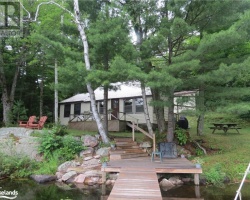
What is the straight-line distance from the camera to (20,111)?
14.9 metres

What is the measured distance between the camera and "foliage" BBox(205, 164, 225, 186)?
721cm

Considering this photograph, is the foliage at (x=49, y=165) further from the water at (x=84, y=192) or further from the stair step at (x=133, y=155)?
the stair step at (x=133, y=155)

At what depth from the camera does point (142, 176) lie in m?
6.39

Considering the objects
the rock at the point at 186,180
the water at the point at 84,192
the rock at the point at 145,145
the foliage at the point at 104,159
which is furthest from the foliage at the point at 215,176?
the foliage at the point at 104,159

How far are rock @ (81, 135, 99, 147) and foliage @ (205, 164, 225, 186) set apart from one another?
5008 mm

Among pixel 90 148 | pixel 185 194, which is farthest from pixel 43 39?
pixel 185 194

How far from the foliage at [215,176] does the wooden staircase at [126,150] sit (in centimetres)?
286

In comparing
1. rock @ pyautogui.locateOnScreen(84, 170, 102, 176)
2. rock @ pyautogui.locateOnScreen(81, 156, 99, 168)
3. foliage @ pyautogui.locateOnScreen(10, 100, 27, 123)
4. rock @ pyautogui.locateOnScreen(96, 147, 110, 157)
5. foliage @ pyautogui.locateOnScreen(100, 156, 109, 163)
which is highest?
foliage @ pyautogui.locateOnScreen(10, 100, 27, 123)

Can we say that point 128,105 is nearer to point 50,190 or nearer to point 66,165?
point 66,165

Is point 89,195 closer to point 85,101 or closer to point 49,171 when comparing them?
point 49,171

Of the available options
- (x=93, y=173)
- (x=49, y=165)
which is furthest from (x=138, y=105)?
(x=93, y=173)

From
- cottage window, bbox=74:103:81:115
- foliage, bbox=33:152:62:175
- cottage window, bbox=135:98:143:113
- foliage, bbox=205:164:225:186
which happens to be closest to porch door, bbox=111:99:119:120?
cottage window, bbox=135:98:143:113

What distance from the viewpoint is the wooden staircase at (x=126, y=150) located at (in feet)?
29.7

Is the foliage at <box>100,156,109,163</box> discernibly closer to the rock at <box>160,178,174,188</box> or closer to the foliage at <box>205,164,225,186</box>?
the rock at <box>160,178,174,188</box>
